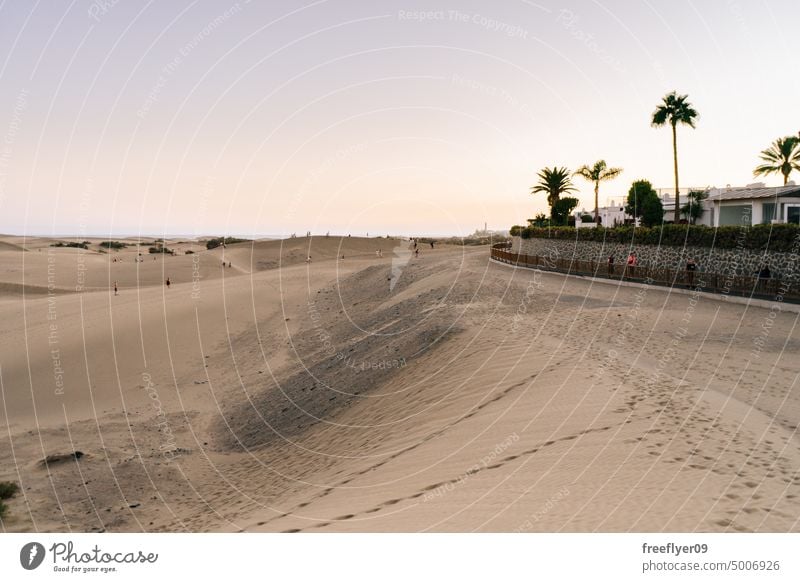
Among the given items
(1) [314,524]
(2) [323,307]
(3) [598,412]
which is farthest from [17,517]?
(2) [323,307]

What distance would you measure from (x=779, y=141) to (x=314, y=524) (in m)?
82.1

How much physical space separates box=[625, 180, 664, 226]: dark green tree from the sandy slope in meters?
41.3

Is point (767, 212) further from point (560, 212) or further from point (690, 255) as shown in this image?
point (560, 212)

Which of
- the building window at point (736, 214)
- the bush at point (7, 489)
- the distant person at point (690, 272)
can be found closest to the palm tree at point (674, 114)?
the building window at point (736, 214)

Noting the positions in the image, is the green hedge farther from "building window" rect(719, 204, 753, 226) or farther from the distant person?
"building window" rect(719, 204, 753, 226)

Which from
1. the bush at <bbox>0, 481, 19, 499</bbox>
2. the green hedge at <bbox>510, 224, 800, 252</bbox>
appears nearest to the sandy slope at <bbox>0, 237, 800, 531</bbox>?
the bush at <bbox>0, 481, 19, 499</bbox>

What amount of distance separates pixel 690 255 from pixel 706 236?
6.45 feet

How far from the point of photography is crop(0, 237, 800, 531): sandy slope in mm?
8930

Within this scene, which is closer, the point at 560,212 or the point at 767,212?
the point at 767,212

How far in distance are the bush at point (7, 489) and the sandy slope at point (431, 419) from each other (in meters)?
0.49

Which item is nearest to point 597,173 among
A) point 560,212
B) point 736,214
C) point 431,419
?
point 560,212

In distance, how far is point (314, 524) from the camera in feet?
30.3

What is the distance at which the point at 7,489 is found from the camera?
13.4m

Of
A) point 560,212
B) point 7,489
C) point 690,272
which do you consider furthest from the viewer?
point 560,212
